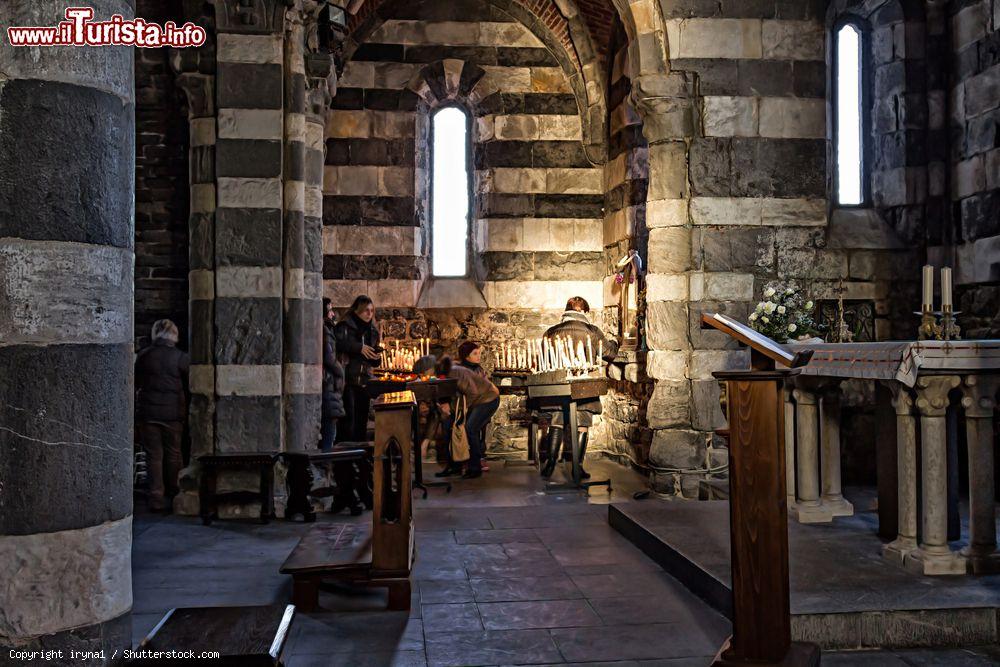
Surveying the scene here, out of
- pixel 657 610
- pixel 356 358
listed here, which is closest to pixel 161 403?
pixel 356 358

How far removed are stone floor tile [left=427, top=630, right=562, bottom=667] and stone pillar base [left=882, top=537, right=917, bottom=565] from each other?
201 cm

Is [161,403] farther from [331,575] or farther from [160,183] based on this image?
[331,575]

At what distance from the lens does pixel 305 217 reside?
7.44 meters

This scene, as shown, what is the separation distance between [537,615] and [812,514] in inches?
90.3

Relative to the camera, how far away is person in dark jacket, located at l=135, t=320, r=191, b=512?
24.6ft

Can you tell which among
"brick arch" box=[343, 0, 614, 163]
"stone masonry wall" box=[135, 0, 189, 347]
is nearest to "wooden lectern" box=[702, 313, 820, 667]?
"stone masonry wall" box=[135, 0, 189, 347]

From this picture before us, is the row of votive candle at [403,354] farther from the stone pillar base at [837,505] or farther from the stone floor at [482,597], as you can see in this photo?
the stone pillar base at [837,505]

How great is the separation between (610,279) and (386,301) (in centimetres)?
281

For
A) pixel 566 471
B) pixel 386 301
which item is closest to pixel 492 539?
pixel 566 471

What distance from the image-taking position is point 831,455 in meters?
5.95

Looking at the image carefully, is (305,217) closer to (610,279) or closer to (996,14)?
(610,279)

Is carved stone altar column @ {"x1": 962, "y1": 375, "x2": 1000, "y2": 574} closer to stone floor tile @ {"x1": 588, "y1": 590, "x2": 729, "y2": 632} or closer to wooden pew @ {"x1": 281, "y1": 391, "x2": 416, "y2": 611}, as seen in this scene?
stone floor tile @ {"x1": 588, "y1": 590, "x2": 729, "y2": 632}

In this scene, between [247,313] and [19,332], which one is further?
[247,313]

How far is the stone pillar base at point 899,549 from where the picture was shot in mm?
4691
